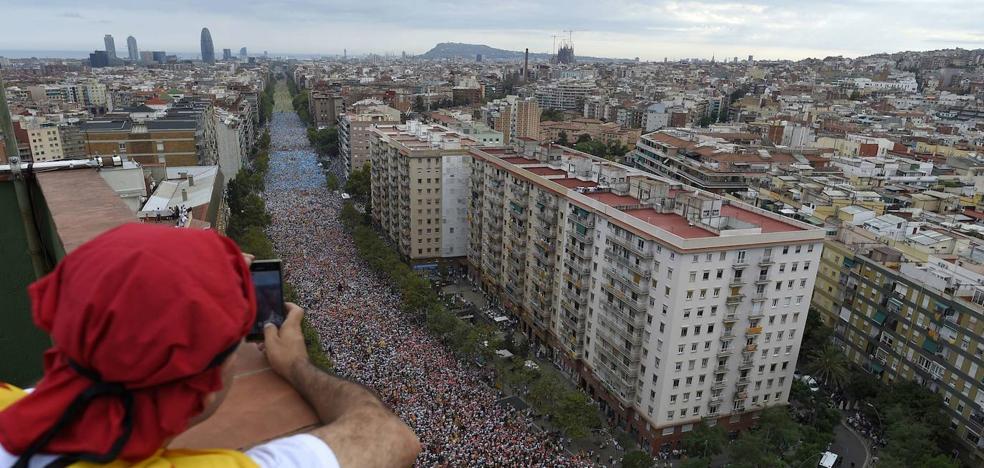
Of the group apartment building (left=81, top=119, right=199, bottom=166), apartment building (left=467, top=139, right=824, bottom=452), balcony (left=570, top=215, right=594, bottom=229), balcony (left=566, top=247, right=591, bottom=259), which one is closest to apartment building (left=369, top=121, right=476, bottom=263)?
apartment building (left=467, top=139, right=824, bottom=452)

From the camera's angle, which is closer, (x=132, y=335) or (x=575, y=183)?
(x=132, y=335)

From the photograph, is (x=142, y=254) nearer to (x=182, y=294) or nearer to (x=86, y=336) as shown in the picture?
(x=182, y=294)

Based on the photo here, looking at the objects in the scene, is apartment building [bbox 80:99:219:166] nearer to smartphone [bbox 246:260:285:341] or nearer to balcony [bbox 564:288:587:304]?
balcony [bbox 564:288:587:304]

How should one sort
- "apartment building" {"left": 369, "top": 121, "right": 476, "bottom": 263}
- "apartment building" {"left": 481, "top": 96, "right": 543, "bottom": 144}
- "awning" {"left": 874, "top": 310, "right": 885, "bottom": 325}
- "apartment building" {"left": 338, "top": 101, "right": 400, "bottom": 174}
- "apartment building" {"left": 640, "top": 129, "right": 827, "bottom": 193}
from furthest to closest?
1. "apartment building" {"left": 481, "top": 96, "right": 543, "bottom": 144}
2. "apartment building" {"left": 338, "top": 101, "right": 400, "bottom": 174}
3. "apartment building" {"left": 640, "top": 129, "right": 827, "bottom": 193}
4. "apartment building" {"left": 369, "top": 121, "right": 476, "bottom": 263}
5. "awning" {"left": 874, "top": 310, "right": 885, "bottom": 325}

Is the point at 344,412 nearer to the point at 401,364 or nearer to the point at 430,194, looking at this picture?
the point at 401,364

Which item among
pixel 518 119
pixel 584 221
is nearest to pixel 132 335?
pixel 584 221

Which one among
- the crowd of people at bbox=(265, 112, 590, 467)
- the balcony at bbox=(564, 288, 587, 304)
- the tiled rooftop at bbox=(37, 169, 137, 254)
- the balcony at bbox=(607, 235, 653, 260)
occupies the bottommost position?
the crowd of people at bbox=(265, 112, 590, 467)

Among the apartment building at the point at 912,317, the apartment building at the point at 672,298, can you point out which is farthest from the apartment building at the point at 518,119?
the apartment building at the point at 912,317
